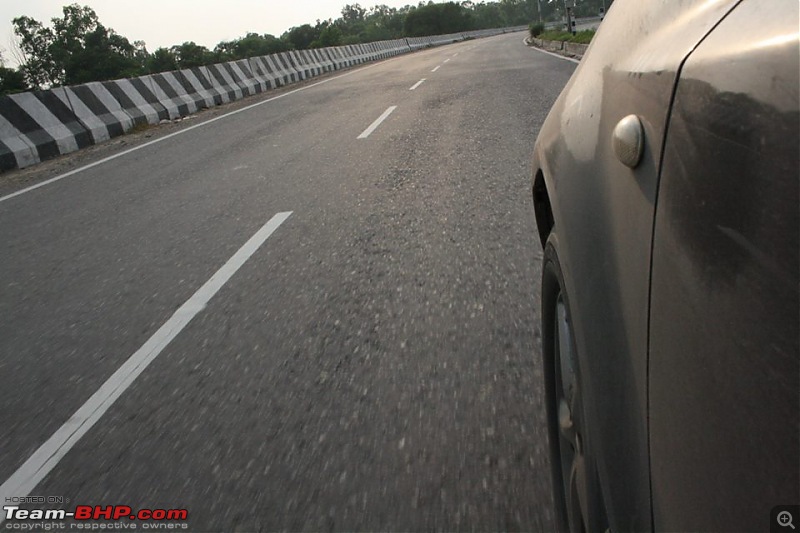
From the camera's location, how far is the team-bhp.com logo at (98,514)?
230 centimetres

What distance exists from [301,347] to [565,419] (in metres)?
1.84

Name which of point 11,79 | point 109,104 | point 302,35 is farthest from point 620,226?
point 302,35

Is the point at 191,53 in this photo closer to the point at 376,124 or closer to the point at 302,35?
the point at 302,35

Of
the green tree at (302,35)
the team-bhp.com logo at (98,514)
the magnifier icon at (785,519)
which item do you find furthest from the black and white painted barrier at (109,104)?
the green tree at (302,35)

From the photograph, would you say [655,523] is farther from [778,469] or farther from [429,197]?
[429,197]

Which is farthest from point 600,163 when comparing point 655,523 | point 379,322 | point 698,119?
point 379,322

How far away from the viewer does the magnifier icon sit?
2.68 feet

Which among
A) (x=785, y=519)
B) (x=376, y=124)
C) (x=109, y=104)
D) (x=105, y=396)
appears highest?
(x=109, y=104)

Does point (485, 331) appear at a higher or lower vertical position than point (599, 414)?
lower

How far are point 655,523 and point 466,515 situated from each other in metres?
1.08

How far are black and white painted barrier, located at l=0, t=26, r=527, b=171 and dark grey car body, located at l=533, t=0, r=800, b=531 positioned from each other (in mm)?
11404

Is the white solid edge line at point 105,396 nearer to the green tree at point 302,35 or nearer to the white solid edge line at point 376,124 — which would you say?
the white solid edge line at point 376,124

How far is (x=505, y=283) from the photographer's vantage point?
3.89m

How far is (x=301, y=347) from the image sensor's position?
3.38 metres
